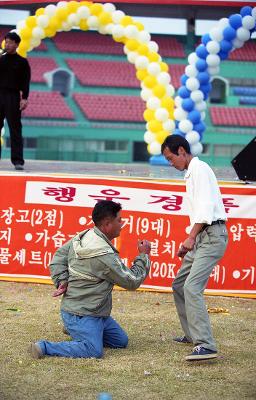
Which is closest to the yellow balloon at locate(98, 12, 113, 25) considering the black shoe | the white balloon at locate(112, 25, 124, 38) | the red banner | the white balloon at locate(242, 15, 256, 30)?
the white balloon at locate(112, 25, 124, 38)

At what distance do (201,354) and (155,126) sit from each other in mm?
9275

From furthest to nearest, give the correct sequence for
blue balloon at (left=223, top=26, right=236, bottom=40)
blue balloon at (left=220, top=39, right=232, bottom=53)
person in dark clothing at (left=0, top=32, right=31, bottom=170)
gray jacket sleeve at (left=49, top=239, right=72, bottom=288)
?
blue balloon at (left=220, top=39, right=232, bottom=53) < blue balloon at (left=223, top=26, right=236, bottom=40) < person in dark clothing at (left=0, top=32, right=31, bottom=170) < gray jacket sleeve at (left=49, top=239, right=72, bottom=288)

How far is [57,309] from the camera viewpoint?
23.9ft

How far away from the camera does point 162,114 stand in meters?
14.2

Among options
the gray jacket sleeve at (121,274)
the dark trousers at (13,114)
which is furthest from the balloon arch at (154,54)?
the gray jacket sleeve at (121,274)

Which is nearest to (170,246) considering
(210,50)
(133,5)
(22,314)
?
(22,314)

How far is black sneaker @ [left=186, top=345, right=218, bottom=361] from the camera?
212 inches

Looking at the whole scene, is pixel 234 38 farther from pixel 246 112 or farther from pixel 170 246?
pixel 246 112

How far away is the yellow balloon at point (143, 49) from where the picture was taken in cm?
1441

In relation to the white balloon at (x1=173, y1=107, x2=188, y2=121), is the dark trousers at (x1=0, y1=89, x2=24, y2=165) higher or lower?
lower

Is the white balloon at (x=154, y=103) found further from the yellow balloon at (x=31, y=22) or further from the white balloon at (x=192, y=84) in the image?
the yellow balloon at (x=31, y=22)

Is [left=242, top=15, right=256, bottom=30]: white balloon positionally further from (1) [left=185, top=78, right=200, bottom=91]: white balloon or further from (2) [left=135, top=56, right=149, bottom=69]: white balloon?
(2) [left=135, top=56, right=149, bottom=69]: white balloon

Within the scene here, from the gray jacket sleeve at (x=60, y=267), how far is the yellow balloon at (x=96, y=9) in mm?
8734

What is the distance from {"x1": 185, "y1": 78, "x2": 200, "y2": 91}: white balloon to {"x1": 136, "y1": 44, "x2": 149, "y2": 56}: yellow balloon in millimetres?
955
